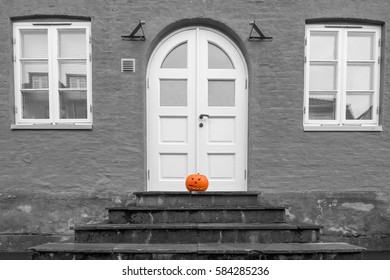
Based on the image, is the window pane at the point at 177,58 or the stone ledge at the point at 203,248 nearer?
the stone ledge at the point at 203,248

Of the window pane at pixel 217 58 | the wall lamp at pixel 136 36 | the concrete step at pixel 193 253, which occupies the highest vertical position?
the wall lamp at pixel 136 36

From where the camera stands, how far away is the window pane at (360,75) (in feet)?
16.0

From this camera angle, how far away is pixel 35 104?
4.84 m

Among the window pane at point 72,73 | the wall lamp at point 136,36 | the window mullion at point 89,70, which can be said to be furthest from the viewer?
the window pane at point 72,73

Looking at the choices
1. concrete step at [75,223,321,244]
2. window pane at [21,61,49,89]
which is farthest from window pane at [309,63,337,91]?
window pane at [21,61,49,89]

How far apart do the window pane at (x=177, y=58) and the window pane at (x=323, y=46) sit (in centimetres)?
196

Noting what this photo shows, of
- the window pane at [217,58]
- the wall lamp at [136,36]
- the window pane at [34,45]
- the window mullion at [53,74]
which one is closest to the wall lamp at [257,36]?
the window pane at [217,58]

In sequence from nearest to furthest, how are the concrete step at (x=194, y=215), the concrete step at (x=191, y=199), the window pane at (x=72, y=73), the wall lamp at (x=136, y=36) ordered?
the concrete step at (x=194, y=215)
the concrete step at (x=191, y=199)
the wall lamp at (x=136, y=36)
the window pane at (x=72, y=73)

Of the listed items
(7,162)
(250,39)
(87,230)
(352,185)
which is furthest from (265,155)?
(7,162)

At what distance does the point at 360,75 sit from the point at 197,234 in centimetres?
359

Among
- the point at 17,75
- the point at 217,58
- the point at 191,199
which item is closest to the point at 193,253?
the point at 191,199

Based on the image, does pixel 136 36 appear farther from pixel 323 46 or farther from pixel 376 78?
pixel 376 78

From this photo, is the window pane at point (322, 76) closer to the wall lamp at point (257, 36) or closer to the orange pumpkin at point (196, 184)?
the wall lamp at point (257, 36)

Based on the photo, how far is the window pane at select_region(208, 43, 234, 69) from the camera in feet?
16.0
